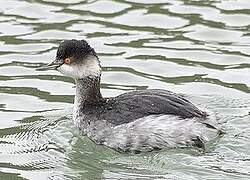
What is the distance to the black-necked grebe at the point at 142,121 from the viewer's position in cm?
918

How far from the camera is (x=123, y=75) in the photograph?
11273 mm

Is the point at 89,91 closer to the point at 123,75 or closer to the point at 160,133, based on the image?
the point at 160,133

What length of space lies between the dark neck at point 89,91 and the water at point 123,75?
0.37m

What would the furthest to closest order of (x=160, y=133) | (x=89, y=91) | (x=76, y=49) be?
(x=89, y=91) < (x=76, y=49) < (x=160, y=133)

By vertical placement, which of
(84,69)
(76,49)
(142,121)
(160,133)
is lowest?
(160,133)

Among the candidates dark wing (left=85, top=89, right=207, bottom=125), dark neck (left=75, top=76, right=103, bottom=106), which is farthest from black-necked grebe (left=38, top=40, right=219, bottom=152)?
dark neck (left=75, top=76, right=103, bottom=106)

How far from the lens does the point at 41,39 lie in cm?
1233

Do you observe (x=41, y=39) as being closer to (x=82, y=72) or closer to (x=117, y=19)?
(x=117, y=19)

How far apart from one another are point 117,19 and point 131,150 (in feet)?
13.0

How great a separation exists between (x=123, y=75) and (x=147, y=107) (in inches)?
80.6

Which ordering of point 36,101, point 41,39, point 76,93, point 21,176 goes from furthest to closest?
point 41,39
point 36,101
point 76,93
point 21,176

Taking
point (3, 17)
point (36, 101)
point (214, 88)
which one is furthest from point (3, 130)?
point (3, 17)

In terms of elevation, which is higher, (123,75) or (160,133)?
(123,75)

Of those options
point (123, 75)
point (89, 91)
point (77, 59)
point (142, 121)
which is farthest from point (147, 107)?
point (123, 75)
